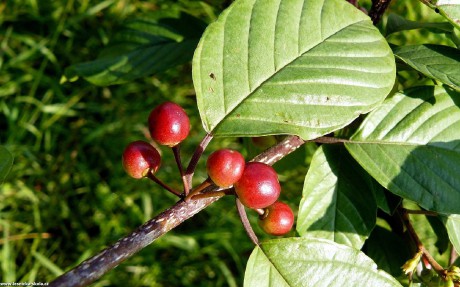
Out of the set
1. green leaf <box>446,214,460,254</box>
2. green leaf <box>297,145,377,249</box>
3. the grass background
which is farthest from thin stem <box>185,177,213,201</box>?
the grass background

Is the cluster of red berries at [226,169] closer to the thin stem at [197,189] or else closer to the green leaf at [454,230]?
the thin stem at [197,189]

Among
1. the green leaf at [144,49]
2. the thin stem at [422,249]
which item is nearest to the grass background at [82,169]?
the green leaf at [144,49]

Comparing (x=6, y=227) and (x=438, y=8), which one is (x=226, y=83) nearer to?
(x=438, y=8)

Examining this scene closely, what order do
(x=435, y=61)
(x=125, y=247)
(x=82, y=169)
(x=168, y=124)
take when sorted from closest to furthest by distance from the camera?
(x=125, y=247) < (x=168, y=124) < (x=435, y=61) < (x=82, y=169)

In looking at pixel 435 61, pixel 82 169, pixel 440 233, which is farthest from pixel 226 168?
pixel 82 169

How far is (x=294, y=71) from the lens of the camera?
107 cm

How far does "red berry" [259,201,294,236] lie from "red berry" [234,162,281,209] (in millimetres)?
102

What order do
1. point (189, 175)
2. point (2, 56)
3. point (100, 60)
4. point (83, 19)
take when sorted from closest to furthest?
point (189, 175)
point (100, 60)
point (2, 56)
point (83, 19)

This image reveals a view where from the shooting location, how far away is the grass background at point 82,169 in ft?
7.79

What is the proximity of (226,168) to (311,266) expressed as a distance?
0.27 m

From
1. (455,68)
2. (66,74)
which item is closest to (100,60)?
(66,74)

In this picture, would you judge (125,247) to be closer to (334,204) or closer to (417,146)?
(334,204)

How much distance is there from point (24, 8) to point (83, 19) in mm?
280

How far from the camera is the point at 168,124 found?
0.99 meters
